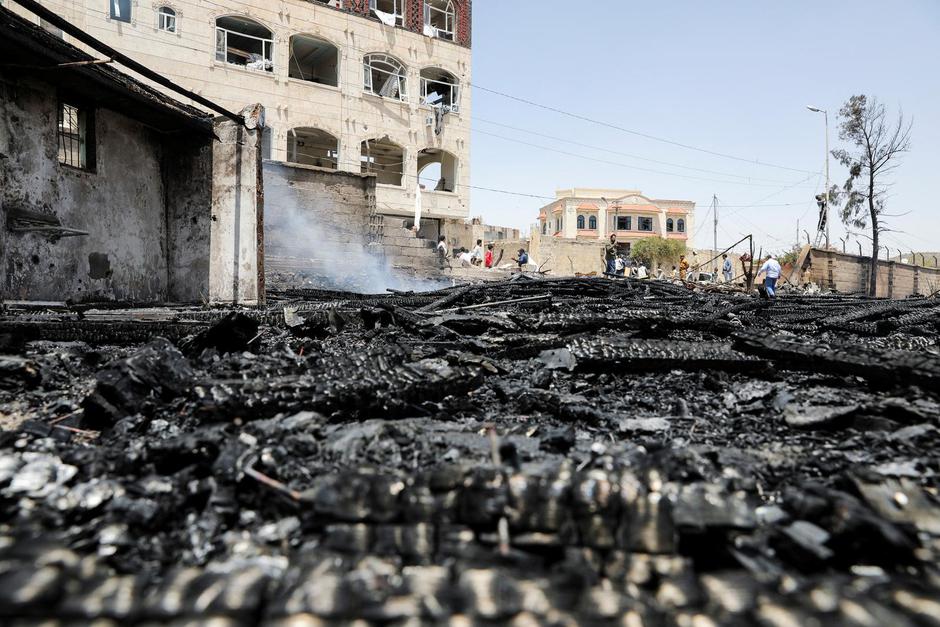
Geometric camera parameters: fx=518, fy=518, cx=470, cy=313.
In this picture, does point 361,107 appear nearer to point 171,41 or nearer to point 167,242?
point 171,41

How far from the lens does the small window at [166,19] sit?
2409cm

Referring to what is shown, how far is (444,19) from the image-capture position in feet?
105

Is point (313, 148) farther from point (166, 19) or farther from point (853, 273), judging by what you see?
point (853, 273)

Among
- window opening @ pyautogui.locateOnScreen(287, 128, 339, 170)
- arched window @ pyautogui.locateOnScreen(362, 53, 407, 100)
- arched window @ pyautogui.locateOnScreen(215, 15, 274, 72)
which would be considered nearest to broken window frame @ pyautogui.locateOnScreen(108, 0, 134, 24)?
arched window @ pyautogui.locateOnScreen(215, 15, 274, 72)

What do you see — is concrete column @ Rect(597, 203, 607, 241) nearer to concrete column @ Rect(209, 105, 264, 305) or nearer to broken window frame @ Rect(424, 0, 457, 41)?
broken window frame @ Rect(424, 0, 457, 41)

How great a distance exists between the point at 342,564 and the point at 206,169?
9.72 m

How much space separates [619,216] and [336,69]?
45.6m

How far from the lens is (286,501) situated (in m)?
1.96

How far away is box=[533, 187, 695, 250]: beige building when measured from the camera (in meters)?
65.4

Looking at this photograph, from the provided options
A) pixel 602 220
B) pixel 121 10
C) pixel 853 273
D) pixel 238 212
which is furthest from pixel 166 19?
pixel 602 220

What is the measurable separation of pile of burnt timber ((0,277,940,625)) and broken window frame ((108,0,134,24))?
2627 centimetres

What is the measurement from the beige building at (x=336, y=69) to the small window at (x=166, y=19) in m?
0.05

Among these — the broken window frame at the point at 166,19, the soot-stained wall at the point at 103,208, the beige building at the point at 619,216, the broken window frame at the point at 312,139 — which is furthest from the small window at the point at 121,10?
the beige building at the point at 619,216

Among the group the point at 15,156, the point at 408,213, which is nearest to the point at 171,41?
the point at 408,213
